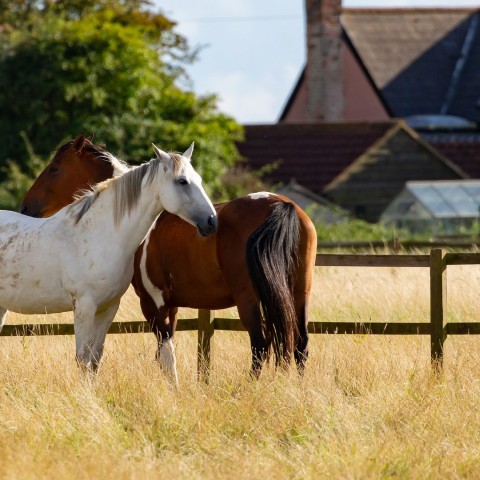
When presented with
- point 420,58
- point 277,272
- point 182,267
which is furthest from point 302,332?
point 420,58

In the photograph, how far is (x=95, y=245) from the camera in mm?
9258

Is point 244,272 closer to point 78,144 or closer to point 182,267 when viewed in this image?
point 182,267

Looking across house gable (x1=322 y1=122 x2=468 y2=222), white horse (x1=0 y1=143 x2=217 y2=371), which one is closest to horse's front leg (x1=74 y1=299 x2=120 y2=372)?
white horse (x1=0 y1=143 x2=217 y2=371)

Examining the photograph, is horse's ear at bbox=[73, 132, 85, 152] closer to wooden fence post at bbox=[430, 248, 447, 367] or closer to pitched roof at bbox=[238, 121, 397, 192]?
wooden fence post at bbox=[430, 248, 447, 367]

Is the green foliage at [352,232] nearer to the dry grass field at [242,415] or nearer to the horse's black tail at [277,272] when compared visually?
the dry grass field at [242,415]

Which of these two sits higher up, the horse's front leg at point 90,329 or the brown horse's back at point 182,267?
the brown horse's back at point 182,267

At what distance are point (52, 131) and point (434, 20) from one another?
29.1 m

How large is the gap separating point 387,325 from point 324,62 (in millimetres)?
36913

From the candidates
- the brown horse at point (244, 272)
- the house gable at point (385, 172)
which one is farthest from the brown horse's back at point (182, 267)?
the house gable at point (385, 172)

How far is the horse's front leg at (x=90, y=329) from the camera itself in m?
9.14

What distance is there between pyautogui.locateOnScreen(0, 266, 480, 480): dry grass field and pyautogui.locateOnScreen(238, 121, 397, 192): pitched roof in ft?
93.2

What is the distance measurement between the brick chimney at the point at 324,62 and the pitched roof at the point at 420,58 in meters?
6.05

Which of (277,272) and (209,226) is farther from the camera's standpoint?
(277,272)

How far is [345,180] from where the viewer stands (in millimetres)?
38906
